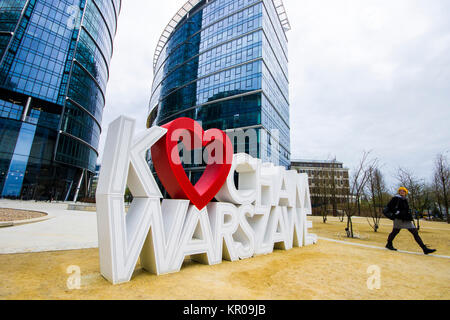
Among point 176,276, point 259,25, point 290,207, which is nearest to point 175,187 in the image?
point 176,276

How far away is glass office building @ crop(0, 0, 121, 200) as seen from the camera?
32812mm

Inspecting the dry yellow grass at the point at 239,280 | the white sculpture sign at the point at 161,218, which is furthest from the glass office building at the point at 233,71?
the dry yellow grass at the point at 239,280

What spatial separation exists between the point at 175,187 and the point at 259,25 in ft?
134

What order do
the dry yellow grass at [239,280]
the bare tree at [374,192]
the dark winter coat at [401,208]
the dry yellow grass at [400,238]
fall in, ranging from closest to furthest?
the dry yellow grass at [239,280]
the dark winter coat at [401,208]
the dry yellow grass at [400,238]
the bare tree at [374,192]

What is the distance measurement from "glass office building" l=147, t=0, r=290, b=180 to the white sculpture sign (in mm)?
27502

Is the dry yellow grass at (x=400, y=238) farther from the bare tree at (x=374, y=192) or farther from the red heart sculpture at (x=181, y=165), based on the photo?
the red heart sculpture at (x=181, y=165)

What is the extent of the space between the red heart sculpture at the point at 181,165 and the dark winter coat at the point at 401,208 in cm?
594

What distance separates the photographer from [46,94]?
35.2m

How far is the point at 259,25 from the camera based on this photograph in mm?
36750

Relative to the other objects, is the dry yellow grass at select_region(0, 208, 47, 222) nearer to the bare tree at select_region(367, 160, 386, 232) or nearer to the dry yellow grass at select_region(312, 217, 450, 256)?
A: the dry yellow grass at select_region(312, 217, 450, 256)

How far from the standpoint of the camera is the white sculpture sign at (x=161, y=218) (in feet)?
11.6

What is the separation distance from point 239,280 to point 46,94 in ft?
150

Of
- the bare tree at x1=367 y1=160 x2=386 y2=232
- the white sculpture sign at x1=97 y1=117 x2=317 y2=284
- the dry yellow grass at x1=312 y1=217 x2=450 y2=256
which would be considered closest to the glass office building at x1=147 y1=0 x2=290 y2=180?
the bare tree at x1=367 y1=160 x2=386 y2=232
